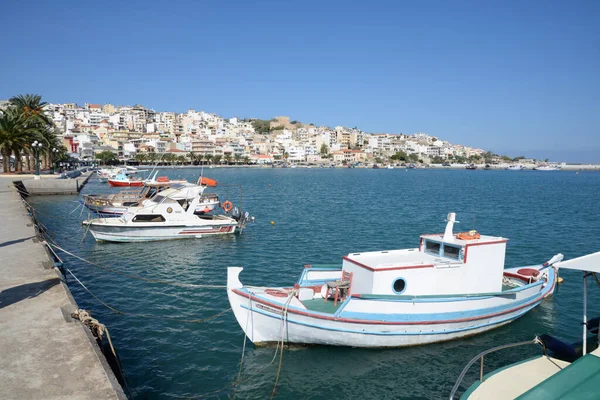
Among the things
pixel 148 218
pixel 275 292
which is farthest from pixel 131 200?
pixel 275 292

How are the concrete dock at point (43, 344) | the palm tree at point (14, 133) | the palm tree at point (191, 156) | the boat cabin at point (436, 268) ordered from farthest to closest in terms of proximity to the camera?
the palm tree at point (191, 156) < the palm tree at point (14, 133) < the boat cabin at point (436, 268) < the concrete dock at point (43, 344)

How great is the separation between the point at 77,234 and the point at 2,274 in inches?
622

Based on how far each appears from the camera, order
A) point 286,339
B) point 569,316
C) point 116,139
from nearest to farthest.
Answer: point 286,339 → point 569,316 → point 116,139

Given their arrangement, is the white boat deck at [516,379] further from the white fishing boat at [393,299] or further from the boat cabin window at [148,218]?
the boat cabin window at [148,218]

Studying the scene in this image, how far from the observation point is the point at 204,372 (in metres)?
11.1

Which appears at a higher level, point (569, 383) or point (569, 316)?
point (569, 383)

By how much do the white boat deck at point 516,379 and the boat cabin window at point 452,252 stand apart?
5.79 meters

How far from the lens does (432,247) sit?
557 inches

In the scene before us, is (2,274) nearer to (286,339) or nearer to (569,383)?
(286,339)

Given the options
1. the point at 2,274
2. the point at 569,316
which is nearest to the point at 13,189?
the point at 2,274

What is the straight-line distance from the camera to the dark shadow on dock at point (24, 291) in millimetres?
10789

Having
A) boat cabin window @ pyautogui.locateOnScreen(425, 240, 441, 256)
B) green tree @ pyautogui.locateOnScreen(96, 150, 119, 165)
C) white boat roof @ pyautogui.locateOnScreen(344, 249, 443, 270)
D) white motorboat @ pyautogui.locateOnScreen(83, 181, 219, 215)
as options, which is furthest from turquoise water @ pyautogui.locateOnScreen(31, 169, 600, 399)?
green tree @ pyautogui.locateOnScreen(96, 150, 119, 165)

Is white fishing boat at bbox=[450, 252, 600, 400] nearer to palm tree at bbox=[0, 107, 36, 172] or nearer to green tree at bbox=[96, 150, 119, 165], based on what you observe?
palm tree at bbox=[0, 107, 36, 172]

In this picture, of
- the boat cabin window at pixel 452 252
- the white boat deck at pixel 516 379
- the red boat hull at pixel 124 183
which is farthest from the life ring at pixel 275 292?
the red boat hull at pixel 124 183
